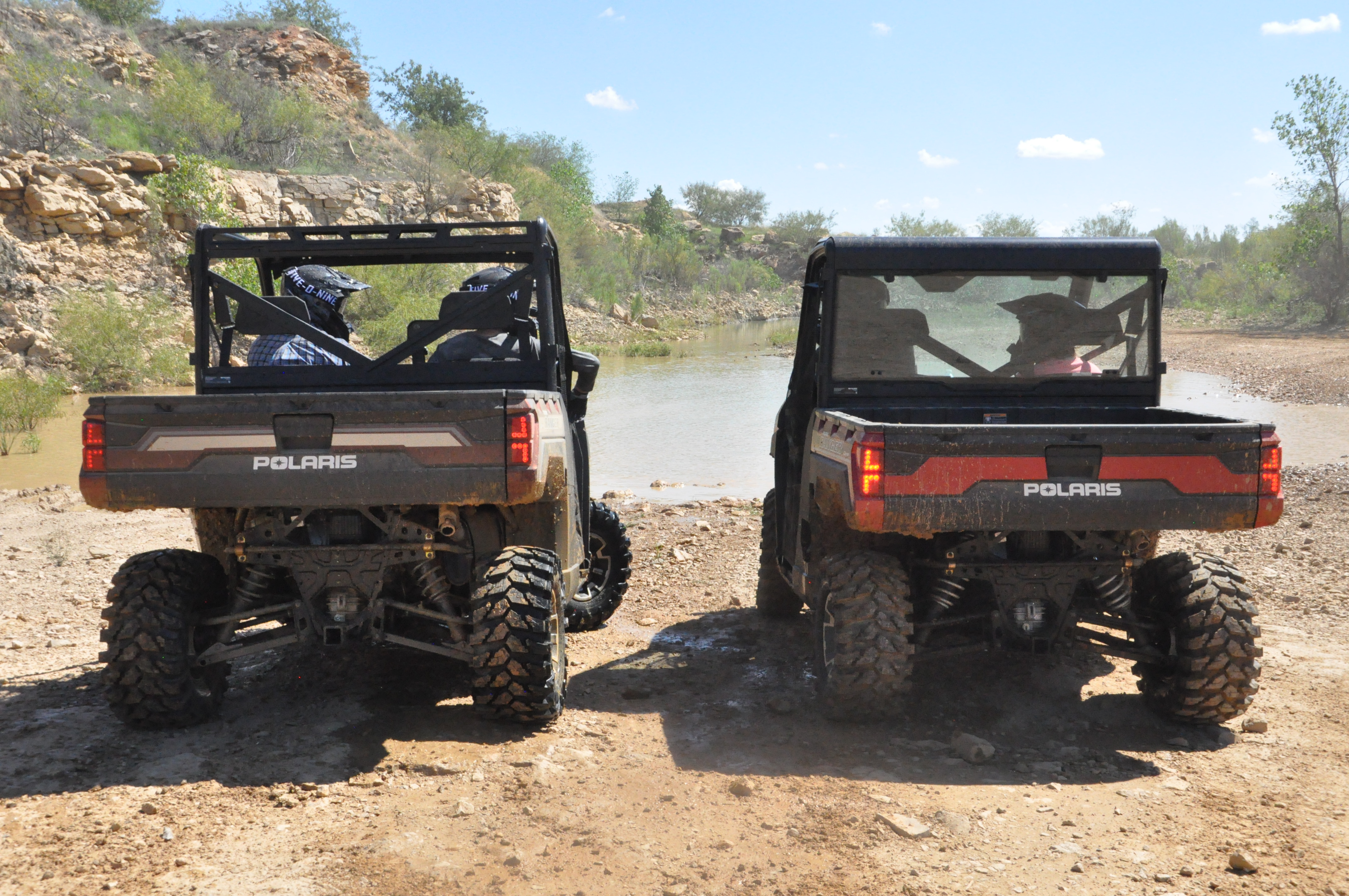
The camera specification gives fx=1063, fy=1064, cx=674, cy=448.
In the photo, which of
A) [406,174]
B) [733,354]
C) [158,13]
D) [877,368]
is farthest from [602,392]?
[158,13]

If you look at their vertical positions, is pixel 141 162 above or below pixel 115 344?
above

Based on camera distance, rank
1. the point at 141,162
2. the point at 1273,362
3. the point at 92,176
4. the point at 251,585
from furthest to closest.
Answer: the point at 1273,362
the point at 141,162
the point at 92,176
the point at 251,585

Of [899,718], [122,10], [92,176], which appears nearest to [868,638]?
[899,718]

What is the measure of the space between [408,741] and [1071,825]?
2.37m

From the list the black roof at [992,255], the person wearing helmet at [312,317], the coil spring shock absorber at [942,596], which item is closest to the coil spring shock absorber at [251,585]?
the person wearing helmet at [312,317]

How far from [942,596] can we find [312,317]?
317cm

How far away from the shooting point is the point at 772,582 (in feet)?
20.0

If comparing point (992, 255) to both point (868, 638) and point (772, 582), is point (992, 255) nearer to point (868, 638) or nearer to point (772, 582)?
point (868, 638)

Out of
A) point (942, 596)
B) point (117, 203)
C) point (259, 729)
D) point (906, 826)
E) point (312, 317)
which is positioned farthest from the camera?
point (117, 203)

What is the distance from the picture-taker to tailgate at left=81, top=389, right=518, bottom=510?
3.81 meters

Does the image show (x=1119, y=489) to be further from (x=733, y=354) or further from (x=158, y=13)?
(x=158, y=13)

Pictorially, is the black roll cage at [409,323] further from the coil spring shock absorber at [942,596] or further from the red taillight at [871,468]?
the coil spring shock absorber at [942,596]

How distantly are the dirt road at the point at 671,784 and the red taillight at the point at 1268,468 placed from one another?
994 mm

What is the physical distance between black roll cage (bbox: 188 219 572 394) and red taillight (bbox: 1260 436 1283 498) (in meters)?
2.88
